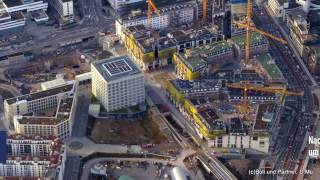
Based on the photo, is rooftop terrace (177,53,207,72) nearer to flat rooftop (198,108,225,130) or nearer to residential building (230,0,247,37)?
flat rooftop (198,108,225,130)

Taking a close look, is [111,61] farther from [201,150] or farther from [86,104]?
[201,150]

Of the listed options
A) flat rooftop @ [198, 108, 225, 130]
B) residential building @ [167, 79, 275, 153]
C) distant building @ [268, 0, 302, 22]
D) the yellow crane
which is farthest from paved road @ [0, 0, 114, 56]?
flat rooftop @ [198, 108, 225, 130]

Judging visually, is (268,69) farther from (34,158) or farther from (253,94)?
(34,158)

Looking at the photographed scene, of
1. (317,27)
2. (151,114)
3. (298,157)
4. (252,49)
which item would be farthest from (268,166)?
(317,27)

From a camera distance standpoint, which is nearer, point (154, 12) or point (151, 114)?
point (151, 114)

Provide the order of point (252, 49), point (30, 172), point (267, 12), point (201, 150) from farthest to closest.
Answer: point (267, 12) → point (252, 49) → point (201, 150) → point (30, 172)

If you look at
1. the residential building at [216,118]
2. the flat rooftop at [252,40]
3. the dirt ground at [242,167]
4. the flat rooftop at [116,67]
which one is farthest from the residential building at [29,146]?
A: the flat rooftop at [252,40]

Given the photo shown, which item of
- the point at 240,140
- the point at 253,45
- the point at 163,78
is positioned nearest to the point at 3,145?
the point at 163,78

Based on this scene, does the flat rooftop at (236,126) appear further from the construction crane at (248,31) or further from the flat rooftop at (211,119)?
the construction crane at (248,31)
